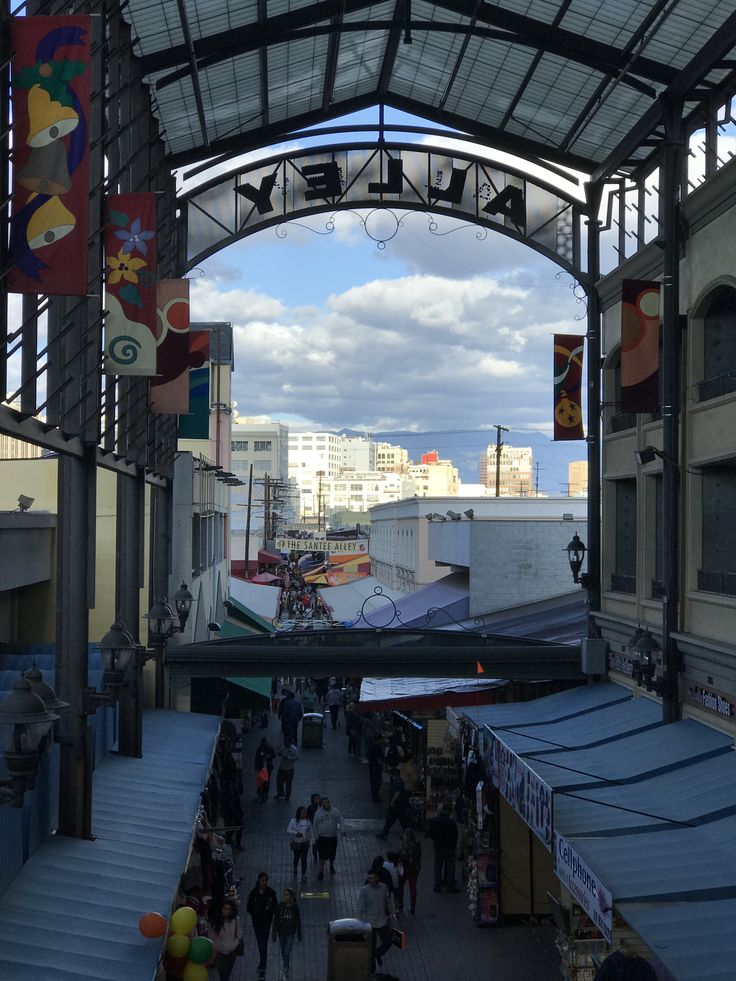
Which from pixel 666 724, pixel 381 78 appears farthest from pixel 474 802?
pixel 381 78

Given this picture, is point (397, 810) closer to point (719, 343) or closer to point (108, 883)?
point (719, 343)

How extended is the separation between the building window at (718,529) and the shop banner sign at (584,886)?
593 centimetres

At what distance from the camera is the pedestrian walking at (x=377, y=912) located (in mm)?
15516

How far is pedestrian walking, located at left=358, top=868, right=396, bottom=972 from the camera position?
15516 mm

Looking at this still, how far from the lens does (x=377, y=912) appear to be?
1552 cm

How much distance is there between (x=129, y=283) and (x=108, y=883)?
24.7 ft

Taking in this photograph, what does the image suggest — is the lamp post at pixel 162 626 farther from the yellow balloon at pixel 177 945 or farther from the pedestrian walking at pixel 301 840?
the yellow balloon at pixel 177 945

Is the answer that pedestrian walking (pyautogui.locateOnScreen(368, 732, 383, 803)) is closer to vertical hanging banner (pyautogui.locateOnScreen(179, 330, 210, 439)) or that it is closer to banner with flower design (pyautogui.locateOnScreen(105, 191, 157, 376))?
vertical hanging banner (pyautogui.locateOnScreen(179, 330, 210, 439))

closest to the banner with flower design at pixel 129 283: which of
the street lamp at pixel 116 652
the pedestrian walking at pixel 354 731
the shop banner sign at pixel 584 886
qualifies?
the street lamp at pixel 116 652

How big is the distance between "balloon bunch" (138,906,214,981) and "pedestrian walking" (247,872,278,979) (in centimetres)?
319

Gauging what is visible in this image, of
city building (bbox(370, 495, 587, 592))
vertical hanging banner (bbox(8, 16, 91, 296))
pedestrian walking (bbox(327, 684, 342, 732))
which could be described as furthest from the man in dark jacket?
vertical hanging banner (bbox(8, 16, 91, 296))

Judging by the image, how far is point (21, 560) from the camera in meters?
19.8

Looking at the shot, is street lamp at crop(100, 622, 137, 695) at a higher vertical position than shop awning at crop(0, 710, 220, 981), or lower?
higher

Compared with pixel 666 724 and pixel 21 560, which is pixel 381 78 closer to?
pixel 21 560
